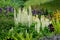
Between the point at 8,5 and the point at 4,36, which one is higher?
the point at 8,5

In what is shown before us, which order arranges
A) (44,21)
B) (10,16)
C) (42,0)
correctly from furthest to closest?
(10,16)
(44,21)
(42,0)

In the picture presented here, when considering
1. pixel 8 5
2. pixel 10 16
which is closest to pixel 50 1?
pixel 10 16

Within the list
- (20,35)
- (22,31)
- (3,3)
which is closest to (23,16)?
(22,31)

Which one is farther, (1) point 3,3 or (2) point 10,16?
(1) point 3,3

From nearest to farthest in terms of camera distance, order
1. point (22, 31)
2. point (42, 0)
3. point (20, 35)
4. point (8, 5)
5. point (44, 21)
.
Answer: point (42, 0) < point (20, 35) < point (22, 31) < point (44, 21) < point (8, 5)

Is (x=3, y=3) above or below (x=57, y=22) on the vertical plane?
above

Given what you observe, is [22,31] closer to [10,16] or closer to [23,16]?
[23,16]

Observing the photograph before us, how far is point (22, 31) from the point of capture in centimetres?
595

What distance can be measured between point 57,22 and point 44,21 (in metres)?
0.34

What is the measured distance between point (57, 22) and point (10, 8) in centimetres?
172

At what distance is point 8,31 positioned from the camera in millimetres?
5965

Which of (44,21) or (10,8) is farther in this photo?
(10,8)

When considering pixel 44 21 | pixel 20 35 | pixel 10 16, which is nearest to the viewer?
pixel 20 35

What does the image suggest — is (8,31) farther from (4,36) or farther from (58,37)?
(58,37)
